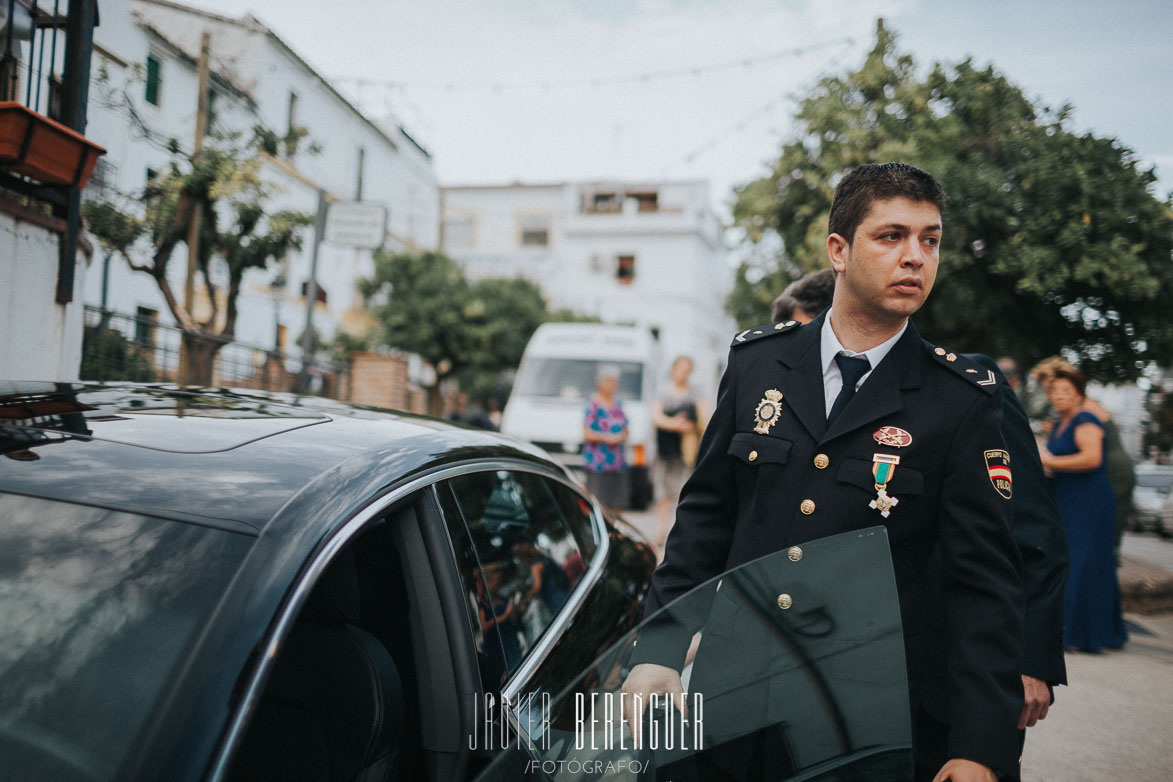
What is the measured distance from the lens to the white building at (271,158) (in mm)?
13117

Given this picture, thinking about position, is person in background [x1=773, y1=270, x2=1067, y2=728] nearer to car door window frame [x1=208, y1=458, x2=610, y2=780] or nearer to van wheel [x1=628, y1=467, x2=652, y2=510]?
→ car door window frame [x1=208, y1=458, x2=610, y2=780]

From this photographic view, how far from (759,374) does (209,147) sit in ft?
36.1

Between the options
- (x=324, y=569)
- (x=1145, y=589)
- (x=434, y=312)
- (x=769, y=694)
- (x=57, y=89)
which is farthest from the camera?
(x=434, y=312)

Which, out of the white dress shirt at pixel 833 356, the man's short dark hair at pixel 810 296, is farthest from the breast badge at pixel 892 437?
the man's short dark hair at pixel 810 296

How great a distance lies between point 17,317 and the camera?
4.20 metres

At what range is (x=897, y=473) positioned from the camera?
1.66 metres

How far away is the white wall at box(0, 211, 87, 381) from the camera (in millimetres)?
4109

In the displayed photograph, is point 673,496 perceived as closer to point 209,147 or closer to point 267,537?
point 267,537

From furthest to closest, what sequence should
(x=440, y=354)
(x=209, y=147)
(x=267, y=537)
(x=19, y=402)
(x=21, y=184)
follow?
1. (x=440, y=354)
2. (x=209, y=147)
3. (x=21, y=184)
4. (x=19, y=402)
5. (x=267, y=537)

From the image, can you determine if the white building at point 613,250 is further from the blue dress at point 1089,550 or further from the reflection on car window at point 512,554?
the reflection on car window at point 512,554

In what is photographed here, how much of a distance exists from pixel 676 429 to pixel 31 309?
16.8 ft

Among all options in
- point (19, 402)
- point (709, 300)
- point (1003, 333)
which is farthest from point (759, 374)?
point (709, 300)

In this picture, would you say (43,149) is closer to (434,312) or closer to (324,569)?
(324,569)

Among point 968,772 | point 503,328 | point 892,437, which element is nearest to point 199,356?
point 892,437
